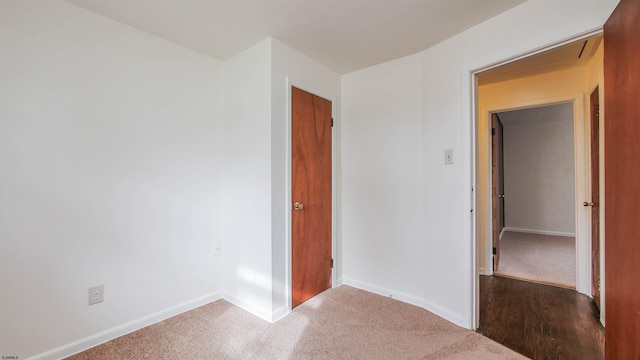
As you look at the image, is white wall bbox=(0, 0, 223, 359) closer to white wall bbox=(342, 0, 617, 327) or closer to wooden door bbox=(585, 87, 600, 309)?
white wall bbox=(342, 0, 617, 327)

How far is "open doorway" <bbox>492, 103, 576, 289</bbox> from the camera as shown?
5.25 m

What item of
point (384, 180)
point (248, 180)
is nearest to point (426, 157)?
point (384, 180)

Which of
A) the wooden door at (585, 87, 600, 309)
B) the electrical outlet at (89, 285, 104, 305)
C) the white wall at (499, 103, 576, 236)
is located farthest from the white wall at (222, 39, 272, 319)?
the white wall at (499, 103, 576, 236)

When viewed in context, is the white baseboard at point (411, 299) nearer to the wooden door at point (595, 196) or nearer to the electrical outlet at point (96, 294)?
the wooden door at point (595, 196)

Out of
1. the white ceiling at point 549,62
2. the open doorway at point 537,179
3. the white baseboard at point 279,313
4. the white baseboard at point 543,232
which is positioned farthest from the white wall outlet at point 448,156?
the white baseboard at point 543,232

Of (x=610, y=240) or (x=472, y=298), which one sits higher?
(x=610, y=240)

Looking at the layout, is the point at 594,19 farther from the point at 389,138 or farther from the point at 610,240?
the point at 389,138

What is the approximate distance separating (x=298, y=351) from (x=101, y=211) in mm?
1678

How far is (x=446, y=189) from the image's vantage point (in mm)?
2271

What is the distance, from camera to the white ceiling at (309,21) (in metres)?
1.80

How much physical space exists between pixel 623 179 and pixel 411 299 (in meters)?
1.77

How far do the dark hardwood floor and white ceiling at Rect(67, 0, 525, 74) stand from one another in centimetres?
231

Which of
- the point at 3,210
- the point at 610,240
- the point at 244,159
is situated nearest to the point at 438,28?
the point at 610,240

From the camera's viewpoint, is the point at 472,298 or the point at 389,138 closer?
the point at 472,298
